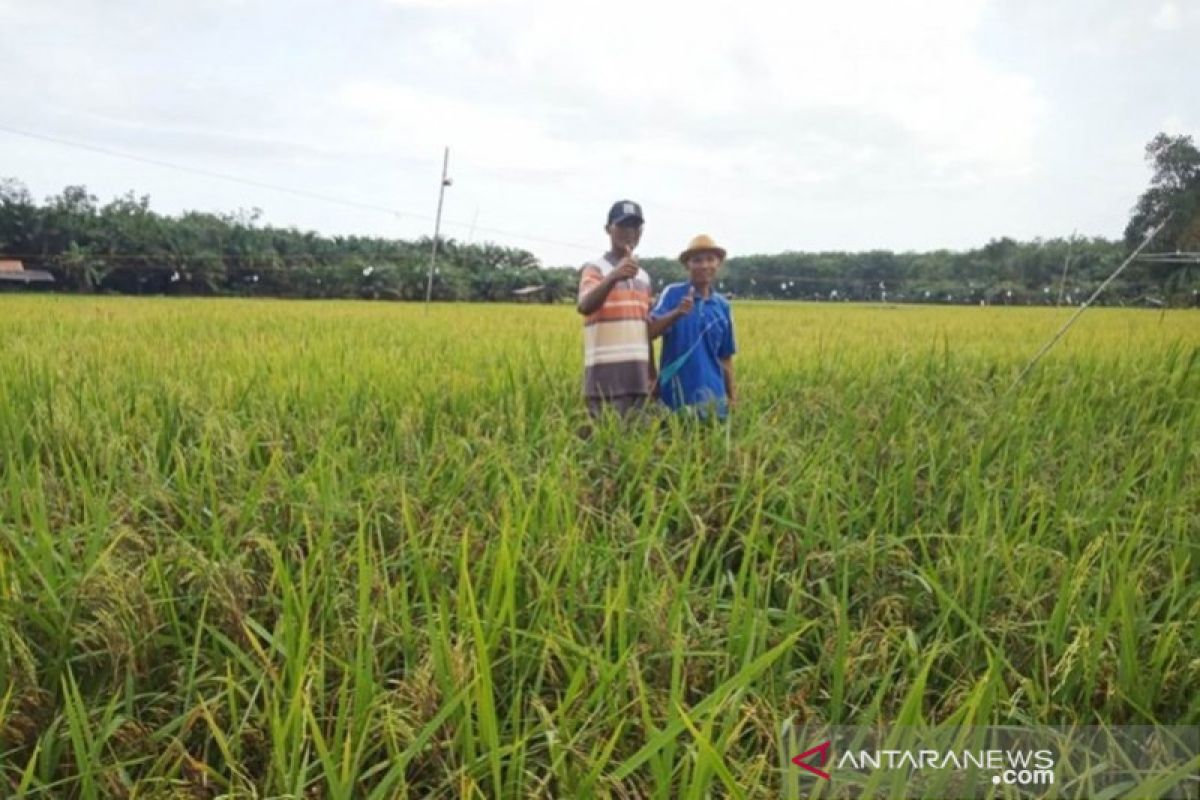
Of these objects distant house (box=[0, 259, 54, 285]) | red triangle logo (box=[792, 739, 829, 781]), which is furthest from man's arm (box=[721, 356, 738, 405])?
distant house (box=[0, 259, 54, 285])

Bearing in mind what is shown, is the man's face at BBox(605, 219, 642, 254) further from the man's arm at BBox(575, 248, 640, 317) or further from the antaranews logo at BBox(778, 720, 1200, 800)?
the antaranews logo at BBox(778, 720, 1200, 800)

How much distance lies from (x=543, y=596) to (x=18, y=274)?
37834mm

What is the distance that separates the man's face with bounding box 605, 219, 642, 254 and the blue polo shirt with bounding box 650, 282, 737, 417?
24 centimetres

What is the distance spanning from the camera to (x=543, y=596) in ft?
4.50

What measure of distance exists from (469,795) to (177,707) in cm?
62

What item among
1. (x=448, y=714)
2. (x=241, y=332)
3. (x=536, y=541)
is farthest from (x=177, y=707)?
(x=241, y=332)

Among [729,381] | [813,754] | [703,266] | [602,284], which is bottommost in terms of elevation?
[813,754]

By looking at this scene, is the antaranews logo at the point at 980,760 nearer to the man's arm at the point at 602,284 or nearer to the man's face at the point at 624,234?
the man's arm at the point at 602,284

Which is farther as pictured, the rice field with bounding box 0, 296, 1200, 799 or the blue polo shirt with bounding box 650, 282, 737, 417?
the blue polo shirt with bounding box 650, 282, 737, 417

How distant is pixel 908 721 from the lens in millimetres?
1030

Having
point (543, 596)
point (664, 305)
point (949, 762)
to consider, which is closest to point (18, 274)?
point (664, 305)

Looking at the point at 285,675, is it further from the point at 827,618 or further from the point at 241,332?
the point at 241,332

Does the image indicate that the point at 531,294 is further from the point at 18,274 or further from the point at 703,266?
the point at 703,266

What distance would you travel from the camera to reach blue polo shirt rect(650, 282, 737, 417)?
2869 mm
